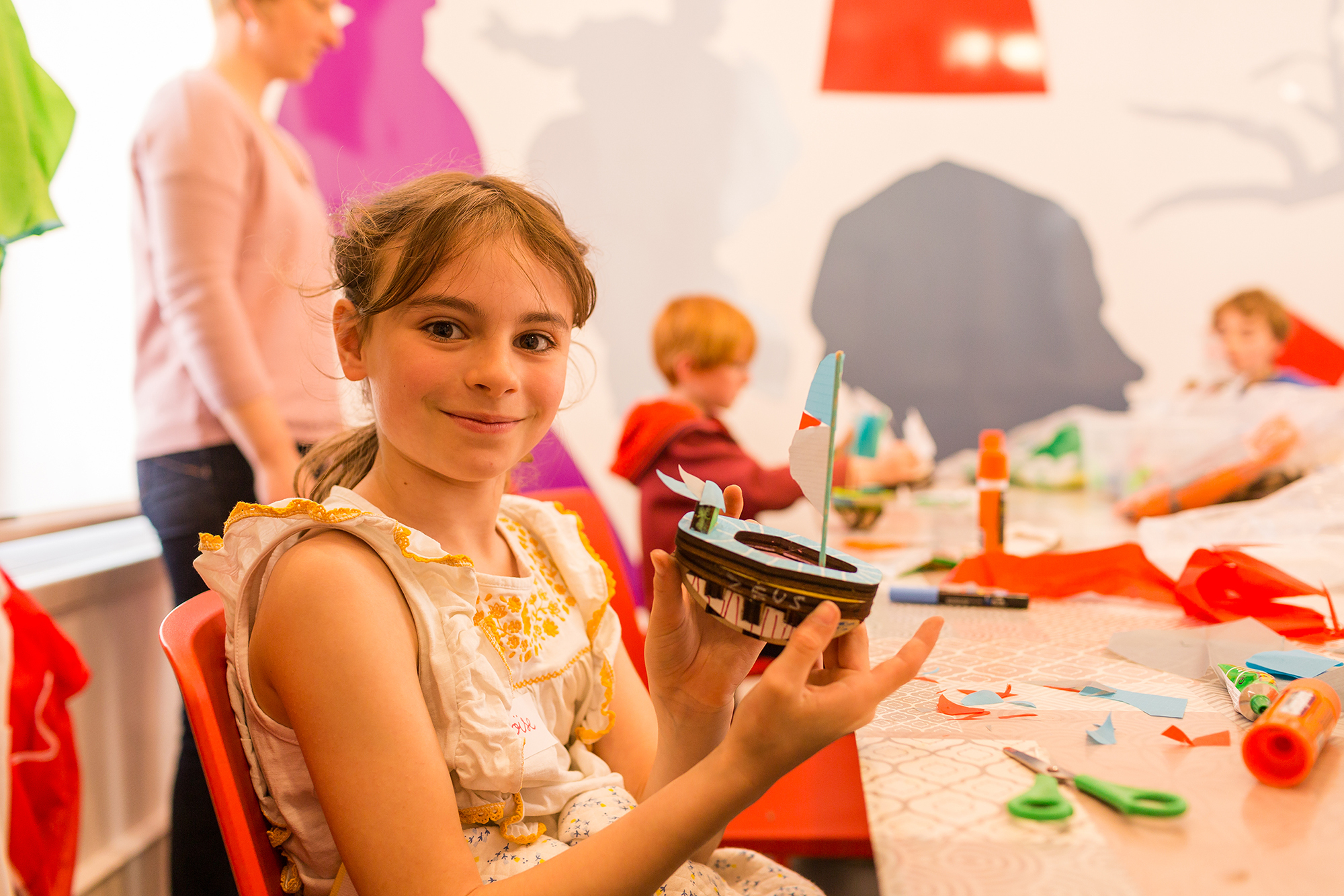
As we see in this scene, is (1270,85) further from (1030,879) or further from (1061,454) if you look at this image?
(1030,879)

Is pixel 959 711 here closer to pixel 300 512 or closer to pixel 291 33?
pixel 300 512

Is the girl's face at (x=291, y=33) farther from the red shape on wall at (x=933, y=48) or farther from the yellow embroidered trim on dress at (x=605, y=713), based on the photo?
the red shape on wall at (x=933, y=48)

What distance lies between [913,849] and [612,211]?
85.9 inches

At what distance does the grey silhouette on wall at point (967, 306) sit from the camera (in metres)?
2.42

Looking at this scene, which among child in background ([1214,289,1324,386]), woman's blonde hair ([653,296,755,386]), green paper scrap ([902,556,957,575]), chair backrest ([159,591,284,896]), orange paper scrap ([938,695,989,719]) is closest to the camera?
chair backrest ([159,591,284,896])

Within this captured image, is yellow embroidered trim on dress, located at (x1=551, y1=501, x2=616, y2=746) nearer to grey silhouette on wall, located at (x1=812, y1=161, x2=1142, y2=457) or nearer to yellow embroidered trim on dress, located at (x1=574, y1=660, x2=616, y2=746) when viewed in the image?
yellow embroidered trim on dress, located at (x1=574, y1=660, x2=616, y2=746)

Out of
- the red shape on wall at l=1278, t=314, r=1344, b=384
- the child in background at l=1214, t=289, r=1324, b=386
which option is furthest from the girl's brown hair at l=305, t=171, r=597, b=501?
the red shape on wall at l=1278, t=314, r=1344, b=384

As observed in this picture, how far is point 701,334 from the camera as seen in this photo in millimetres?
1849

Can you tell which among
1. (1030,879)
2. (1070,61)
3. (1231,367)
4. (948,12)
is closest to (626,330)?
(948,12)

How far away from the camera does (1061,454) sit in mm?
2213

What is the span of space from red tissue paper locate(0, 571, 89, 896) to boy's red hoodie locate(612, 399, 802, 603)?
0.86 m

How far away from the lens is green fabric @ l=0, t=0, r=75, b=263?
33.4 inches

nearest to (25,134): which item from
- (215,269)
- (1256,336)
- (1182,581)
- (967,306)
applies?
(215,269)

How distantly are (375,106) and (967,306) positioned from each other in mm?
1682
